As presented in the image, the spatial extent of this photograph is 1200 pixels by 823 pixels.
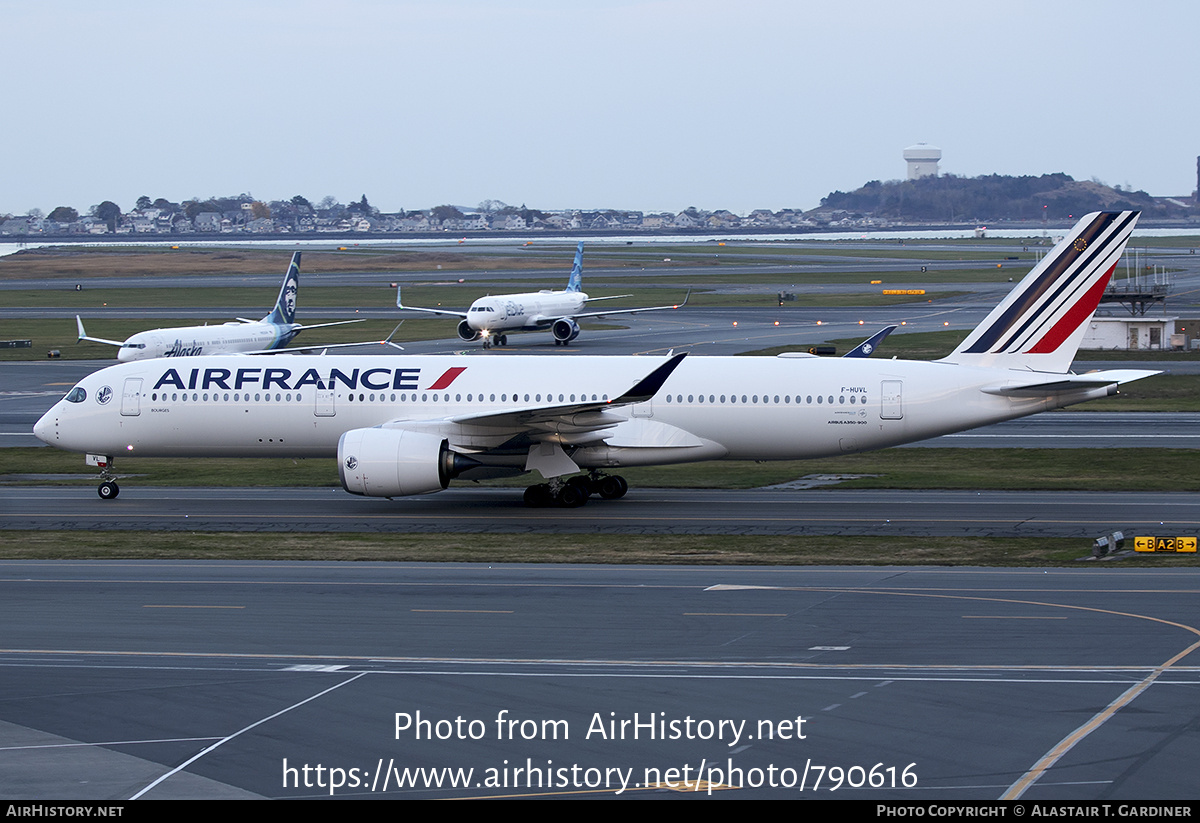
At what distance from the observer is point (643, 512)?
120 feet

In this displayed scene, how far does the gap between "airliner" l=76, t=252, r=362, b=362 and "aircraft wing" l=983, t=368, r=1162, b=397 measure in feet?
155

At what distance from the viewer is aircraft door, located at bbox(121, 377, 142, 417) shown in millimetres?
39594

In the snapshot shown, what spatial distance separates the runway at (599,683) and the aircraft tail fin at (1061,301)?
36.3 feet

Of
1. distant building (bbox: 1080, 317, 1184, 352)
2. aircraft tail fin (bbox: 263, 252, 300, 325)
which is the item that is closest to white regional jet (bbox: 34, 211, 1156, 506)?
aircraft tail fin (bbox: 263, 252, 300, 325)

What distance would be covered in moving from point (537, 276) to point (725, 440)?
415ft

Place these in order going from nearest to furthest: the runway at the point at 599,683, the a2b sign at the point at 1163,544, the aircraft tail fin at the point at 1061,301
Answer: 1. the runway at the point at 599,683
2. the a2b sign at the point at 1163,544
3. the aircraft tail fin at the point at 1061,301

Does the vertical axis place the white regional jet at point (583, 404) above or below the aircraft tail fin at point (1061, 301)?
below

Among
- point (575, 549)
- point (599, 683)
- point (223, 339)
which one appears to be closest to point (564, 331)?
point (223, 339)

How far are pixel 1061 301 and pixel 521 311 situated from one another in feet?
190

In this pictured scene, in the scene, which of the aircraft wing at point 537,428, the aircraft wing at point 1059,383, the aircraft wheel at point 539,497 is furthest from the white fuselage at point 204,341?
the aircraft wing at point 1059,383

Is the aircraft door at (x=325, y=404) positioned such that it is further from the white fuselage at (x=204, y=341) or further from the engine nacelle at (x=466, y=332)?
the engine nacelle at (x=466, y=332)

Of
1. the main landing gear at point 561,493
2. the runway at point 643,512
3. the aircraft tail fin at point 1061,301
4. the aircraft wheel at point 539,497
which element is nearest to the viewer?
the runway at point 643,512

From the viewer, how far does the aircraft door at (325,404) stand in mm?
38750
